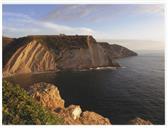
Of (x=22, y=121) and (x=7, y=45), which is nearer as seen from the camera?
(x=22, y=121)

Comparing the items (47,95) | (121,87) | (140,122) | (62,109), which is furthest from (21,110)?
(140,122)

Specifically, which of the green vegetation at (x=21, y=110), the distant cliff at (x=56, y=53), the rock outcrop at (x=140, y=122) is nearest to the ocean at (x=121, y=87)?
the rock outcrop at (x=140, y=122)

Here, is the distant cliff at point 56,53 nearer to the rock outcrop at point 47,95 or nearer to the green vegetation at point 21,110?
the rock outcrop at point 47,95

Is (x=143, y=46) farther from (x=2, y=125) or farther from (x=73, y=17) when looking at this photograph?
(x=2, y=125)

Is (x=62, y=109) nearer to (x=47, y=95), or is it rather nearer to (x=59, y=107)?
(x=59, y=107)
